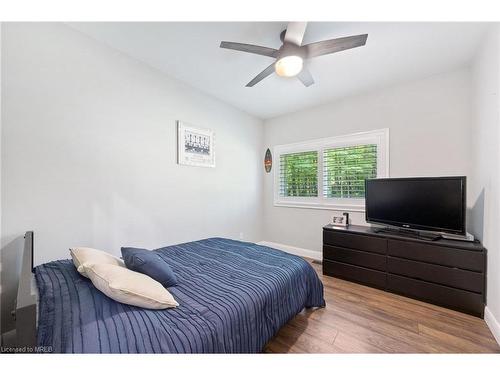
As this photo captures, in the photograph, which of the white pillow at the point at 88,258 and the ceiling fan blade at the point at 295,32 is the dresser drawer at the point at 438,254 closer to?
the ceiling fan blade at the point at 295,32

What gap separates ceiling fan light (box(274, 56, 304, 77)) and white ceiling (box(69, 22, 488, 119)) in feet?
1.08

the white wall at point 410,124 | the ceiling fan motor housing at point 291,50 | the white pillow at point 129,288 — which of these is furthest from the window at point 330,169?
the white pillow at point 129,288

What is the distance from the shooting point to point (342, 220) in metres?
3.23

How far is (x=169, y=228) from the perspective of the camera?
8.94 ft

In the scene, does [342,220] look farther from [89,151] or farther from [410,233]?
[89,151]

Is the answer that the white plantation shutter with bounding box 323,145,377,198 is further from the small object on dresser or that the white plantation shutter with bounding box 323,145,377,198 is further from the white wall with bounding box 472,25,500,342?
the white wall with bounding box 472,25,500,342

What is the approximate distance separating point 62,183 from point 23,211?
13.0 inches

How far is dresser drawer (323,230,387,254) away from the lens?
254 centimetres

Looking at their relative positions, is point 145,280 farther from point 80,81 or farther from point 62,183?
point 80,81

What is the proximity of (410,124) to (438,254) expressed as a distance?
5.46 feet

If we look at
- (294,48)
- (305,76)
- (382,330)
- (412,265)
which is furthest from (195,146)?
(412,265)

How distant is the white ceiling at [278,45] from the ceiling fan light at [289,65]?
0.33 m
